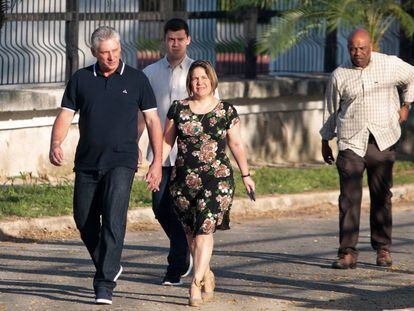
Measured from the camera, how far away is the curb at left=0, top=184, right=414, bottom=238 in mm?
11797

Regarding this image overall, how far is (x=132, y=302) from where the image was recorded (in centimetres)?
859

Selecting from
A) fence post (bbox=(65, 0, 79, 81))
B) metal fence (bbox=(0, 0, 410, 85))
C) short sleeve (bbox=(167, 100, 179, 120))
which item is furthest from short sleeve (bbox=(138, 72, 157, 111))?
fence post (bbox=(65, 0, 79, 81))

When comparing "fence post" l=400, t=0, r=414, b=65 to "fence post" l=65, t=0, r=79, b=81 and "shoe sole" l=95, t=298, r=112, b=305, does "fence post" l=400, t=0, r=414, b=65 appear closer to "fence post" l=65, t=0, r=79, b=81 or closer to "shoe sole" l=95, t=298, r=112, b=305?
"fence post" l=65, t=0, r=79, b=81

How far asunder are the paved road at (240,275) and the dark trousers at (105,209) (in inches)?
10.8

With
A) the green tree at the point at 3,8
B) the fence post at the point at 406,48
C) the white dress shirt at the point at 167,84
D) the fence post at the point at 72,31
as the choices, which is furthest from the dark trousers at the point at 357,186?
the fence post at the point at 406,48

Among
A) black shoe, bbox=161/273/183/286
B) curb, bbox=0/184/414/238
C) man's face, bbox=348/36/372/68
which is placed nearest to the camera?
black shoe, bbox=161/273/183/286

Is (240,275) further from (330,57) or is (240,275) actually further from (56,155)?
(330,57)

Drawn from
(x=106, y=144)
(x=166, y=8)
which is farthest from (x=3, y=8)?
(x=106, y=144)

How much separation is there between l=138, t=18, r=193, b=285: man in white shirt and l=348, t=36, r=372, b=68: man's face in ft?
4.55

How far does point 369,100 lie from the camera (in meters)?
10.1

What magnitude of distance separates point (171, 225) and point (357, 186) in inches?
68.9

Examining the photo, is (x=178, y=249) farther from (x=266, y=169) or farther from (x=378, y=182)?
(x=266, y=169)

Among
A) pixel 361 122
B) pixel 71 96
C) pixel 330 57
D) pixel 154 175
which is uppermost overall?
pixel 71 96

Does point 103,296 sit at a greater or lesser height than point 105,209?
lesser
